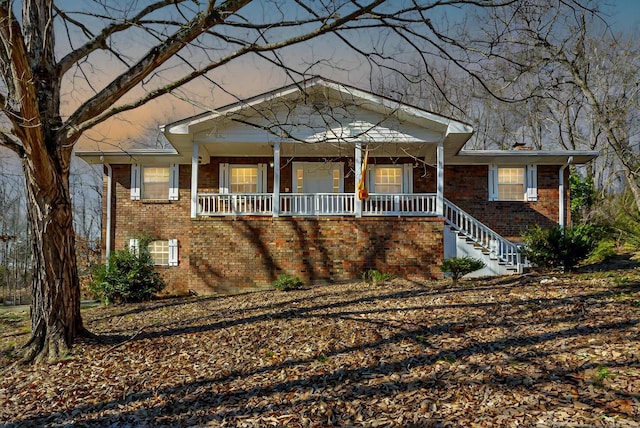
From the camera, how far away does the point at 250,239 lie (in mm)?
11930

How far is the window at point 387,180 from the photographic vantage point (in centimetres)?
1373

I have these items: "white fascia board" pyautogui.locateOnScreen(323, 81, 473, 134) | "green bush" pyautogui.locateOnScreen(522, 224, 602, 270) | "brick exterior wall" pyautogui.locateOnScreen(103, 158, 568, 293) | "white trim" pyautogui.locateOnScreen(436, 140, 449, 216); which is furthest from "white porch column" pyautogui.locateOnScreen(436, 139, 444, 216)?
"green bush" pyautogui.locateOnScreen(522, 224, 602, 270)

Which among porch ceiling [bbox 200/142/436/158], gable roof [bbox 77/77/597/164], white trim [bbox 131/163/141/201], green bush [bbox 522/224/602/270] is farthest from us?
white trim [bbox 131/163/141/201]

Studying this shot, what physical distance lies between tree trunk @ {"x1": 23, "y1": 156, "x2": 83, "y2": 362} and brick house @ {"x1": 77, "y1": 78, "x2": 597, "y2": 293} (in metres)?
5.17

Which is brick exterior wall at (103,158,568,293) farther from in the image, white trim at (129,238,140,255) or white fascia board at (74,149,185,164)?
white fascia board at (74,149,185,164)

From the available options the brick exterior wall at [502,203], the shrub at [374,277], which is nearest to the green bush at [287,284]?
the shrub at [374,277]

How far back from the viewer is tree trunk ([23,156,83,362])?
535 centimetres

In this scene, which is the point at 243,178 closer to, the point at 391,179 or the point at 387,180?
the point at 387,180

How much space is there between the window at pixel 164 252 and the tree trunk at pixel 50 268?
8671 millimetres

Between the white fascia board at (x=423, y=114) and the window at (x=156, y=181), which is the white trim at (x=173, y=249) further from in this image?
the white fascia board at (x=423, y=114)

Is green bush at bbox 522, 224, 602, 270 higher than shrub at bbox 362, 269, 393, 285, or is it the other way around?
green bush at bbox 522, 224, 602, 270

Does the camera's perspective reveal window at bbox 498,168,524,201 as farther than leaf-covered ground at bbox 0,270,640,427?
Yes

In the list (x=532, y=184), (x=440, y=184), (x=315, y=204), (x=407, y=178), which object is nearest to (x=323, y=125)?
(x=315, y=204)

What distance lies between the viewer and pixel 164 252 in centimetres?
1430
